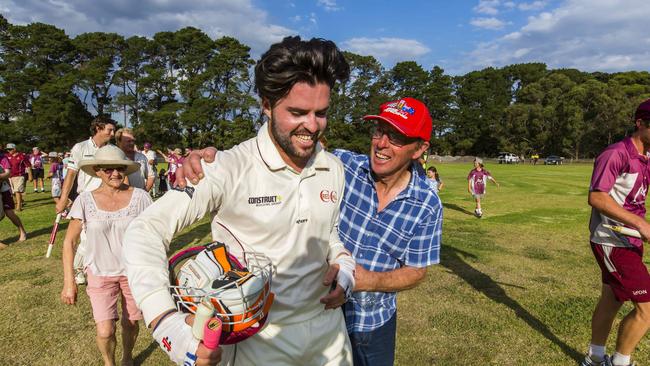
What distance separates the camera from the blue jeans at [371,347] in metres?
3.02

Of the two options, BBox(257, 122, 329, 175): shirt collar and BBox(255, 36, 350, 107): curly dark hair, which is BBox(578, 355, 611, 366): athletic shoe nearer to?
BBox(257, 122, 329, 175): shirt collar

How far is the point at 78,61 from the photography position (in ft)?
234

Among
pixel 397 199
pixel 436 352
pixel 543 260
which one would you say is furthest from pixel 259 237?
pixel 543 260

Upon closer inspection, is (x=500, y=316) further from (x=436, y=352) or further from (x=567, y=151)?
(x=567, y=151)

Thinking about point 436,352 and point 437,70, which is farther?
point 437,70

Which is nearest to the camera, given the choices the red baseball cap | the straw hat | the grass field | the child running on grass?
the red baseball cap

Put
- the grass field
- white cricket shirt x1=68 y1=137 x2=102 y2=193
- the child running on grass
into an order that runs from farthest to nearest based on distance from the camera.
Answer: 1. the child running on grass
2. white cricket shirt x1=68 y1=137 x2=102 y2=193
3. the grass field

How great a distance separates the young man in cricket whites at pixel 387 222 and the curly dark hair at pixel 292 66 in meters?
1.02

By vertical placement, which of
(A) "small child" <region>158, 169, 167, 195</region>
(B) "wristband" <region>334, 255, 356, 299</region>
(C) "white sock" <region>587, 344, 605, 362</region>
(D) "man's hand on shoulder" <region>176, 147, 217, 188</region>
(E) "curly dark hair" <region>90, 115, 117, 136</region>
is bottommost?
(A) "small child" <region>158, 169, 167, 195</region>

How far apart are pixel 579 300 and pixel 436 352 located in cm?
333

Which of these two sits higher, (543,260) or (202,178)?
(202,178)

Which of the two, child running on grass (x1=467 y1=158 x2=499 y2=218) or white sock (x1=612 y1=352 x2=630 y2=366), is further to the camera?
child running on grass (x1=467 y1=158 x2=499 y2=218)

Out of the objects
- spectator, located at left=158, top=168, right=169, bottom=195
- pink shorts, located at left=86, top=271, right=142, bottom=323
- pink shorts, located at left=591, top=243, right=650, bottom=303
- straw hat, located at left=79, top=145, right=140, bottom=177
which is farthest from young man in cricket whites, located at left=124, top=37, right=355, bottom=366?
spectator, located at left=158, top=168, right=169, bottom=195

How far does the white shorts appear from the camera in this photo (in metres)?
2.08
